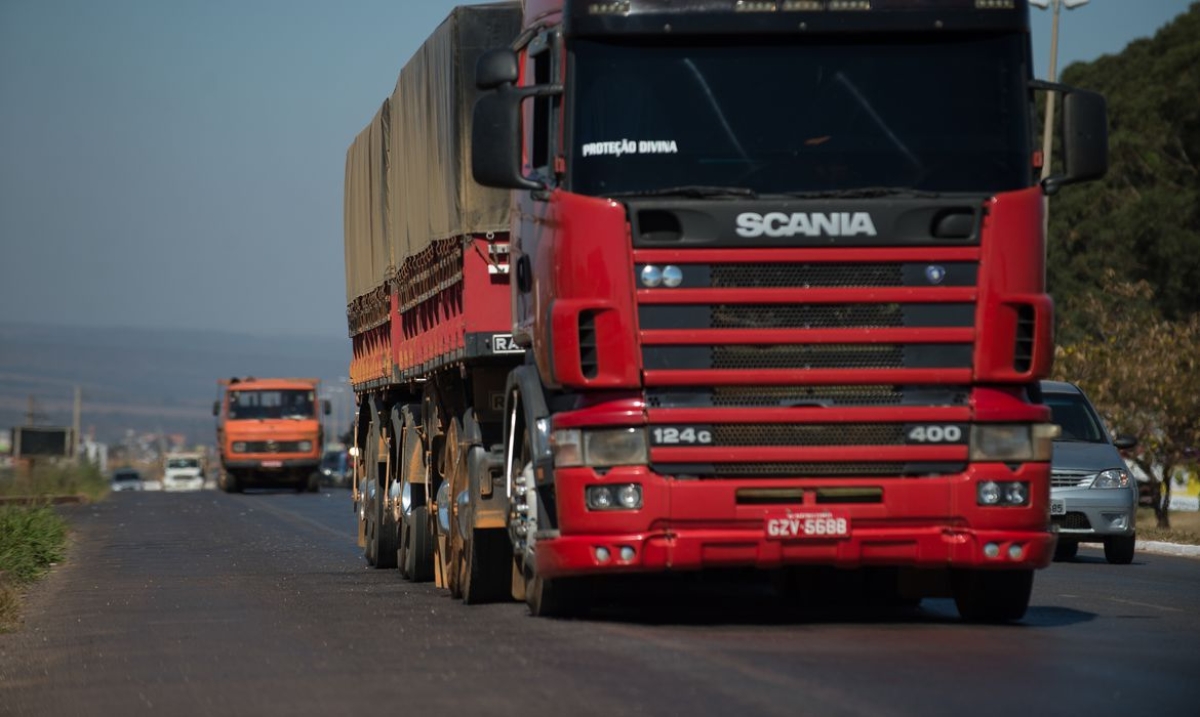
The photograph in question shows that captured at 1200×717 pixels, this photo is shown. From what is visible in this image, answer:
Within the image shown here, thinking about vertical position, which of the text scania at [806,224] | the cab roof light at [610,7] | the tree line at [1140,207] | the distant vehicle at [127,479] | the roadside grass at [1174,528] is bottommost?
the distant vehicle at [127,479]

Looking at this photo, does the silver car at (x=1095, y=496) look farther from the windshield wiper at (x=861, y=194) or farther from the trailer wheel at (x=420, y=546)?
the windshield wiper at (x=861, y=194)

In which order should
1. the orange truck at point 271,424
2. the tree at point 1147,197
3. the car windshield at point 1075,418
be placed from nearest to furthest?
the car windshield at point 1075,418
the tree at point 1147,197
the orange truck at point 271,424

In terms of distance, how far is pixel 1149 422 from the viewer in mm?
34469

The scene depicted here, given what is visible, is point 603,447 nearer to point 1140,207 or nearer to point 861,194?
point 861,194

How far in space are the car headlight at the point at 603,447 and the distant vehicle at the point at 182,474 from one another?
264 ft

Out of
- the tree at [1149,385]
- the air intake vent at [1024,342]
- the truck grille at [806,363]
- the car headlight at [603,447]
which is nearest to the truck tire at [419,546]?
the car headlight at [603,447]

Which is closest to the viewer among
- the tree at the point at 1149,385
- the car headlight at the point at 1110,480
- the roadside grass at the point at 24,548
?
the roadside grass at the point at 24,548

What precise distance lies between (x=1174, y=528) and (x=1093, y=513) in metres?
13.8

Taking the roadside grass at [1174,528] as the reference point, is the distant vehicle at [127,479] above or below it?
below

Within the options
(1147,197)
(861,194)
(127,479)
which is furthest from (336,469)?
(861,194)

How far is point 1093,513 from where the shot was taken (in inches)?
838

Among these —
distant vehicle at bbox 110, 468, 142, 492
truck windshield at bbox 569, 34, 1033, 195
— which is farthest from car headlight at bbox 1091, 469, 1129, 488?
distant vehicle at bbox 110, 468, 142, 492

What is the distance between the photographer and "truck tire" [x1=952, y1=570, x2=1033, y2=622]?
12.9 metres

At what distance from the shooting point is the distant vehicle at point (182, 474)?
3602 inches
